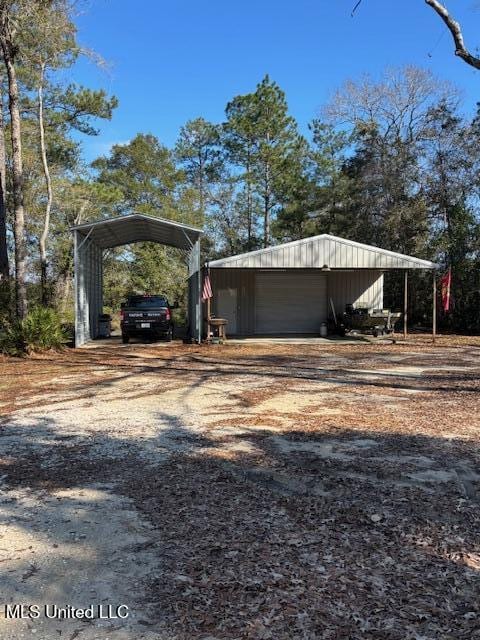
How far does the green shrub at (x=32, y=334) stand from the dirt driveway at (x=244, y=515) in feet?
19.7

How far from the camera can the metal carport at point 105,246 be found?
16562mm

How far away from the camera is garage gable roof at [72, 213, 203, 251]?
1636cm

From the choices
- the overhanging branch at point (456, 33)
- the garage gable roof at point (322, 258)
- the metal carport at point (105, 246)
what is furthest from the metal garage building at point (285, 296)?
the overhanging branch at point (456, 33)

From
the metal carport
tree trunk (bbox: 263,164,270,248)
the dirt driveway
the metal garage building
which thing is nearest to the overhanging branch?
the dirt driveway

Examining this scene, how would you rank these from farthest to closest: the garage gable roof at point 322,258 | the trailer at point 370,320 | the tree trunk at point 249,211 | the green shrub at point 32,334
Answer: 1. the tree trunk at point 249,211
2. the trailer at point 370,320
3. the garage gable roof at point 322,258
4. the green shrub at point 32,334

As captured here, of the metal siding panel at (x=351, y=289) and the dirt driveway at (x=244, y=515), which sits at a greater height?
the metal siding panel at (x=351, y=289)

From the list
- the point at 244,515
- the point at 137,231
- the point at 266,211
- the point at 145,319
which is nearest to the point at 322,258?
the point at 145,319

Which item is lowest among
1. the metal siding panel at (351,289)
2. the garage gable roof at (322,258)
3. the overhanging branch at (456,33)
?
the metal siding panel at (351,289)

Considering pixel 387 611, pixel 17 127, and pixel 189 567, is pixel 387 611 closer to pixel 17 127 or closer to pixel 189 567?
pixel 189 567

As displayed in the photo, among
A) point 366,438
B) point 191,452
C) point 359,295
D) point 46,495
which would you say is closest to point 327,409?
point 366,438

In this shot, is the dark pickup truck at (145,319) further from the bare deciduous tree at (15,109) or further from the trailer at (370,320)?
the trailer at (370,320)

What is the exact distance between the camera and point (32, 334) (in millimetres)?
13961

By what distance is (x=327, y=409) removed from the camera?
728 cm

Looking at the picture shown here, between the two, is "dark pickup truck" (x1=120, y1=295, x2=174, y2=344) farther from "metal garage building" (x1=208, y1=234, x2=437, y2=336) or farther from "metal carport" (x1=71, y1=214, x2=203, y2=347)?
"metal garage building" (x1=208, y1=234, x2=437, y2=336)
